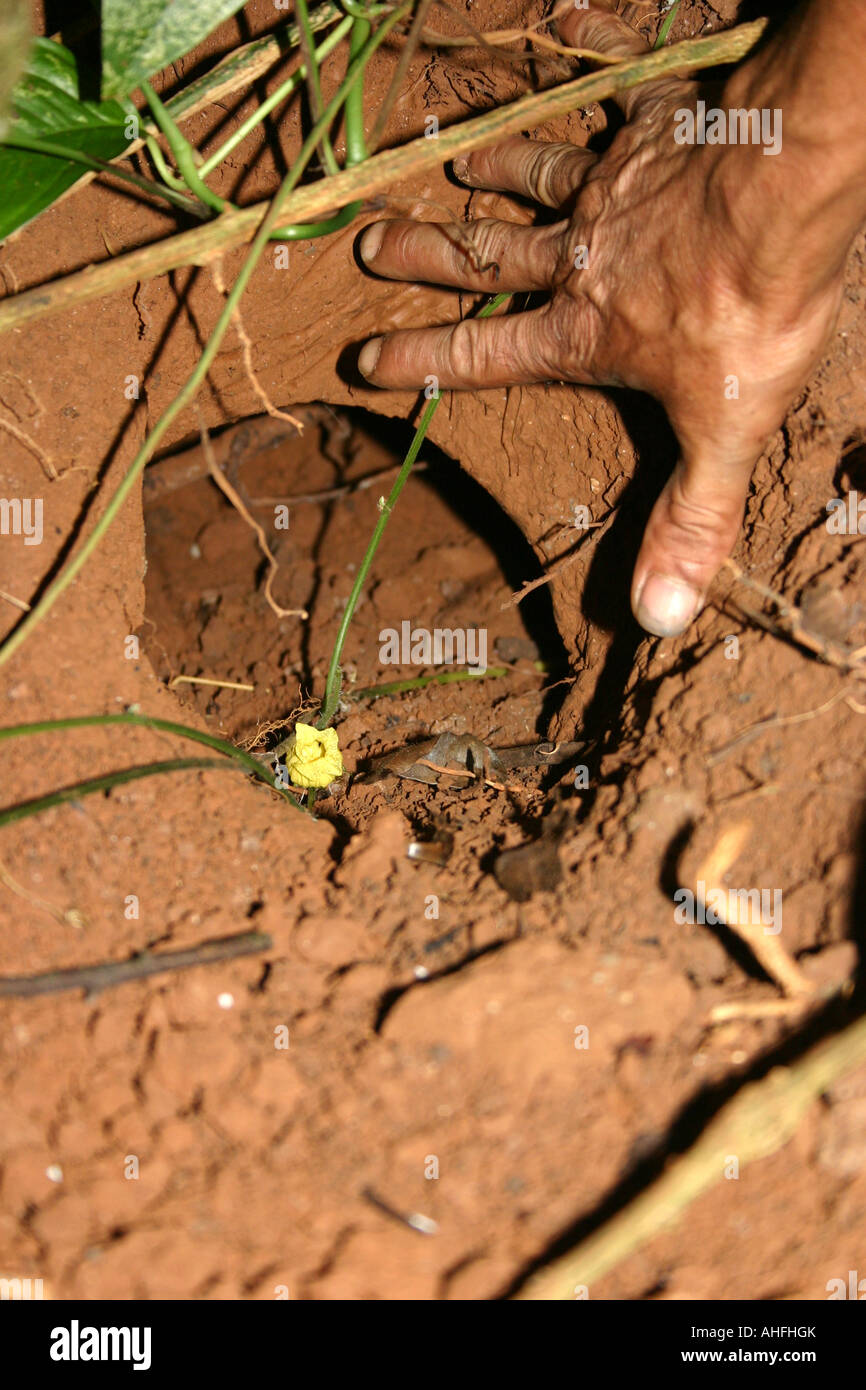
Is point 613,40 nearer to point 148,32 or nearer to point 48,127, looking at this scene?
point 148,32

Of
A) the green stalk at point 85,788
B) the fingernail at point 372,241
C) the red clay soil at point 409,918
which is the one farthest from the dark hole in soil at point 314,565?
the green stalk at point 85,788

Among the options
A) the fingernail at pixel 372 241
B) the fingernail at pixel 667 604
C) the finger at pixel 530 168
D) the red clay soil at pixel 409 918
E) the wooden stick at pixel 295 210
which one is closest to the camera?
the red clay soil at pixel 409 918

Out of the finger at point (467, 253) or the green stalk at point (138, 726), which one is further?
the finger at point (467, 253)

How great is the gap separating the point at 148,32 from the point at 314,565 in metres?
1.66

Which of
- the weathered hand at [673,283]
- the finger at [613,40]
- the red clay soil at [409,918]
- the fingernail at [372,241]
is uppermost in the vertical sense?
the finger at [613,40]

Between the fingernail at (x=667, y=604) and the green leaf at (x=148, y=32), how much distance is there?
3.76ft

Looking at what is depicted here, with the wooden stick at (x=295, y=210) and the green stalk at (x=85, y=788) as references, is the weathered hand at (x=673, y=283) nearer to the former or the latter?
the wooden stick at (x=295, y=210)

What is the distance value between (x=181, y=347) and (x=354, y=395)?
55cm

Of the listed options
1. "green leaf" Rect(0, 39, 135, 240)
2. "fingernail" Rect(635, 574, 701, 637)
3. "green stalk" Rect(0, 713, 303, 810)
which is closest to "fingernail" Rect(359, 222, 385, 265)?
"green leaf" Rect(0, 39, 135, 240)

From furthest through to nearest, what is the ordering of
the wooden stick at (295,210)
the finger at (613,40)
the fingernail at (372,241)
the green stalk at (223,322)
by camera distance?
1. the fingernail at (372,241)
2. the finger at (613,40)
3. the wooden stick at (295,210)
4. the green stalk at (223,322)

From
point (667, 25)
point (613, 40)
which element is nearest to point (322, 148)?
point (613, 40)

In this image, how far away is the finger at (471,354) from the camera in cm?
180

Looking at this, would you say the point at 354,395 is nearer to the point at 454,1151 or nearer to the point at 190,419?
the point at 190,419
